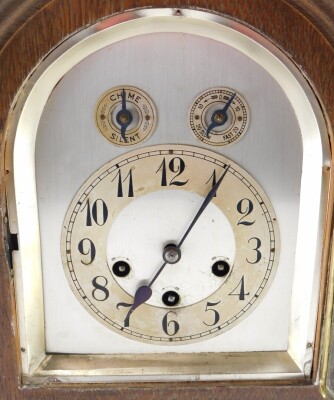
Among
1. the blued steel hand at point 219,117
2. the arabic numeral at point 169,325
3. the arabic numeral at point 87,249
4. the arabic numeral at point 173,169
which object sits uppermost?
the blued steel hand at point 219,117

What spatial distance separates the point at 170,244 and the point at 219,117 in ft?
0.73

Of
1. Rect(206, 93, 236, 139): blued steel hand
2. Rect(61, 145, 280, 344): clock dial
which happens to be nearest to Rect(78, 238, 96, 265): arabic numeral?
Rect(61, 145, 280, 344): clock dial

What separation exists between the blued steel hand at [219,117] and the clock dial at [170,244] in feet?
0.14

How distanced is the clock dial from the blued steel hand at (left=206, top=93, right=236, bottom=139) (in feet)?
0.14

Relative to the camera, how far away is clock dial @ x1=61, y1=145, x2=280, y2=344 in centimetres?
89

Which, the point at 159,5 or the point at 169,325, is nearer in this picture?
the point at 159,5

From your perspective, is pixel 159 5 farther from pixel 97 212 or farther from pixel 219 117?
pixel 97 212

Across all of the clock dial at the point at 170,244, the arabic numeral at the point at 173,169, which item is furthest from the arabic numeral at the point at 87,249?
the arabic numeral at the point at 173,169

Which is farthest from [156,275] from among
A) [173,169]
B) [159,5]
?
[159,5]

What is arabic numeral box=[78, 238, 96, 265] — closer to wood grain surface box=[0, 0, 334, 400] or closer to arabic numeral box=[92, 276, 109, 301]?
arabic numeral box=[92, 276, 109, 301]

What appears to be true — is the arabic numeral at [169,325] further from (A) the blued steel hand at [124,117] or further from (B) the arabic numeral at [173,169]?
(A) the blued steel hand at [124,117]

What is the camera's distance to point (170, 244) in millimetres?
916

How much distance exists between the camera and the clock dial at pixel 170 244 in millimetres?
891

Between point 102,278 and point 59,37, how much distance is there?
398 millimetres
